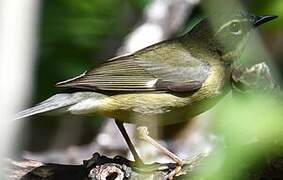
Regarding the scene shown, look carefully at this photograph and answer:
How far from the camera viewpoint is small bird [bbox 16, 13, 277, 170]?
4656 mm

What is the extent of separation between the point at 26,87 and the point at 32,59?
0.14 meters

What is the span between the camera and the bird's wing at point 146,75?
190 inches

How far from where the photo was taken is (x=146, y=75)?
16.5 ft

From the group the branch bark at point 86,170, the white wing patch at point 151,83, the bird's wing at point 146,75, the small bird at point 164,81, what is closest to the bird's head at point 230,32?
the small bird at point 164,81

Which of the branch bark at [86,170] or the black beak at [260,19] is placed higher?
the black beak at [260,19]

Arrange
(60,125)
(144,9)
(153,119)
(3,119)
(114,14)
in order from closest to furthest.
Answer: (3,119) < (153,119) < (144,9) < (114,14) < (60,125)

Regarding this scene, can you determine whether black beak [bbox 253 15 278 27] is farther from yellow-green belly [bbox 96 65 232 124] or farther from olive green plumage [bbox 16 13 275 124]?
yellow-green belly [bbox 96 65 232 124]

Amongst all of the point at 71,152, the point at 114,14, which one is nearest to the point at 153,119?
the point at 71,152

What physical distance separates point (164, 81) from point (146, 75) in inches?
5.4

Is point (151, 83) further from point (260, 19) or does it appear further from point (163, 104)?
point (260, 19)

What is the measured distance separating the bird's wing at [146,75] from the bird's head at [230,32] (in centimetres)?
19

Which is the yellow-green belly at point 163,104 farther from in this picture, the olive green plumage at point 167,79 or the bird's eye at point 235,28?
the bird's eye at point 235,28

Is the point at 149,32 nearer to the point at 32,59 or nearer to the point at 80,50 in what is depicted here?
the point at 80,50

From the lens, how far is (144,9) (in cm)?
611
